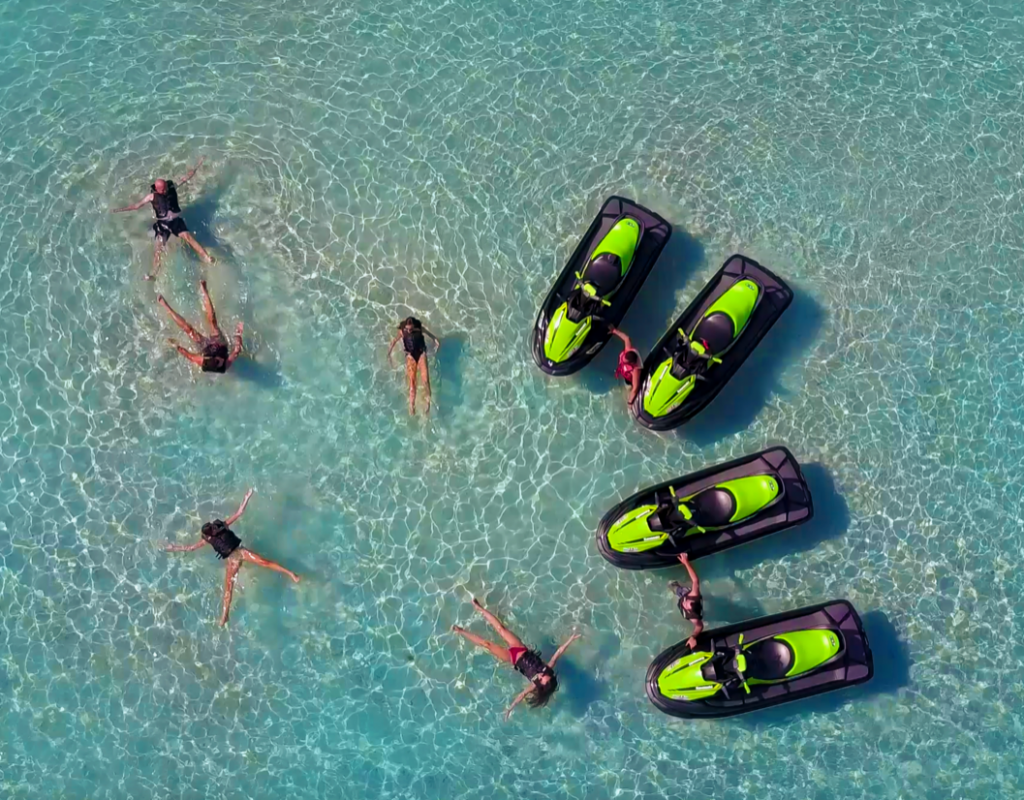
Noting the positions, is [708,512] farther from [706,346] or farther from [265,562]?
[265,562]

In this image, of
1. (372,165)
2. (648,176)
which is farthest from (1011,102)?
(372,165)

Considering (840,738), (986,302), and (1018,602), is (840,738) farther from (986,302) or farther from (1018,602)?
(986,302)

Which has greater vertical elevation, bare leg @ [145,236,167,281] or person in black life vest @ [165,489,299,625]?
bare leg @ [145,236,167,281]

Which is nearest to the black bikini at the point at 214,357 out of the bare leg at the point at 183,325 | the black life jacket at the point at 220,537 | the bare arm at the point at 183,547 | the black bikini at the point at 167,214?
Answer: the bare leg at the point at 183,325

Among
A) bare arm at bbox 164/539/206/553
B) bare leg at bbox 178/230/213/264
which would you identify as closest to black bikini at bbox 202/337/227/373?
bare leg at bbox 178/230/213/264

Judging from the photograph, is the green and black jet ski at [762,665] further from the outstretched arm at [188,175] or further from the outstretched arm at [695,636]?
the outstretched arm at [188,175]

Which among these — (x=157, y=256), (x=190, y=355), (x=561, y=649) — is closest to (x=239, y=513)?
(x=190, y=355)

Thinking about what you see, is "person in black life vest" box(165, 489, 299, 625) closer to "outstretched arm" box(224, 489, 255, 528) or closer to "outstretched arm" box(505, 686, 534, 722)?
"outstretched arm" box(224, 489, 255, 528)
